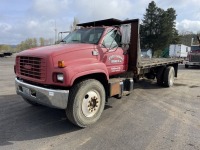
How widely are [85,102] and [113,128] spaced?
839 mm

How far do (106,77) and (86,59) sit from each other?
2.43 ft

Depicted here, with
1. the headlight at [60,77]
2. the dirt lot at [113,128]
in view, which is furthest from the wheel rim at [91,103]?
the headlight at [60,77]

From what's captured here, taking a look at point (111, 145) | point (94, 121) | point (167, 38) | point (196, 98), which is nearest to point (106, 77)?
point (94, 121)

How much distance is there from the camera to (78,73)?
4938 mm

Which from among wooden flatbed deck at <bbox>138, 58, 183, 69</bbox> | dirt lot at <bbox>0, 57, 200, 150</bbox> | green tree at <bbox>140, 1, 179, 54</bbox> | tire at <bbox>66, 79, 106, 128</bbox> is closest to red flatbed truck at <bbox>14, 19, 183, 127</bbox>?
tire at <bbox>66, 79, 106, 128</bbox>

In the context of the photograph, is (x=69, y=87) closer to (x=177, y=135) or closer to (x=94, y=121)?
Result: (x=94, y=121)

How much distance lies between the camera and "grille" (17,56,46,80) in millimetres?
4957

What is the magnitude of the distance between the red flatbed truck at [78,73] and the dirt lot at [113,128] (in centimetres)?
49

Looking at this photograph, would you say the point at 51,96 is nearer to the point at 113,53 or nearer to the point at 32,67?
the point at 32,67

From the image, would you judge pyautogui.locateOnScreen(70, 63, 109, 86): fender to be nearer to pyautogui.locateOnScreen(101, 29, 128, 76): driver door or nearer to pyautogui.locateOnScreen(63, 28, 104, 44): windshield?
pyautogui.locateOnScreen(101, 29, 128, 76): driver door

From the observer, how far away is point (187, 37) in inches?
2672

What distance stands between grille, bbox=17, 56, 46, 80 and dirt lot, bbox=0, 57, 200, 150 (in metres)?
1.14

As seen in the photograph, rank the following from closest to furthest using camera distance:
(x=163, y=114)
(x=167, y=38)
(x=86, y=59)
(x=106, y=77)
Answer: (x=86, y=59)
(x=106, y=77)
(x=163, y=114)
(x=167, y=38)

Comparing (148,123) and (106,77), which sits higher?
(106,77)
